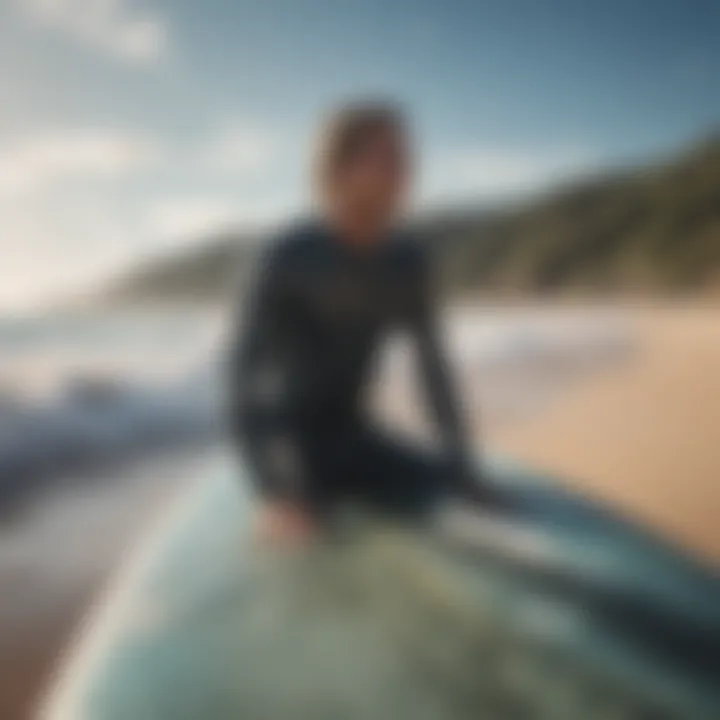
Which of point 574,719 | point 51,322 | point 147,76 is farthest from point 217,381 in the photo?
point 574,719

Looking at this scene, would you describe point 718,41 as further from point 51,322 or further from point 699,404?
point 51,322

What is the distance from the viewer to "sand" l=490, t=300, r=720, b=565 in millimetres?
1076

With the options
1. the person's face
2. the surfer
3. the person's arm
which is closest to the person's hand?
the surfer

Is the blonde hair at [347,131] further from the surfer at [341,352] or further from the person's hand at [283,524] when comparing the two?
the person's hand at [283,524]

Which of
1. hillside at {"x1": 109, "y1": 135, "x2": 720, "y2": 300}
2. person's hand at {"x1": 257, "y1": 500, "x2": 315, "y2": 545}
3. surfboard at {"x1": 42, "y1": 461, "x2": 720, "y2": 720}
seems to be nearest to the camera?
surfboard at {"x1": 42, "y1": 461, "x2": 720, "y2": 720}

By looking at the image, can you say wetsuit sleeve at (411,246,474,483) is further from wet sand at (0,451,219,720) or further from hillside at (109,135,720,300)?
wet sand at (0,451,219,720)

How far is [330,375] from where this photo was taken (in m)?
1.06

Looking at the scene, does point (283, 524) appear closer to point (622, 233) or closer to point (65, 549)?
point (65, 549)

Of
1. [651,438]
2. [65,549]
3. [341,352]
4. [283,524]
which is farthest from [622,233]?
[65,549]

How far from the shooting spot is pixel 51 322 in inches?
43.8

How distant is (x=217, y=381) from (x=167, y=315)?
0.09 m

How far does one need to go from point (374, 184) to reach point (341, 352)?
0.18 meters

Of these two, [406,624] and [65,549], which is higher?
[65,549]

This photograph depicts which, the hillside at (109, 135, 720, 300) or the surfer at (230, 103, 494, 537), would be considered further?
A: the hillside at (109, 135, 720, 300)
